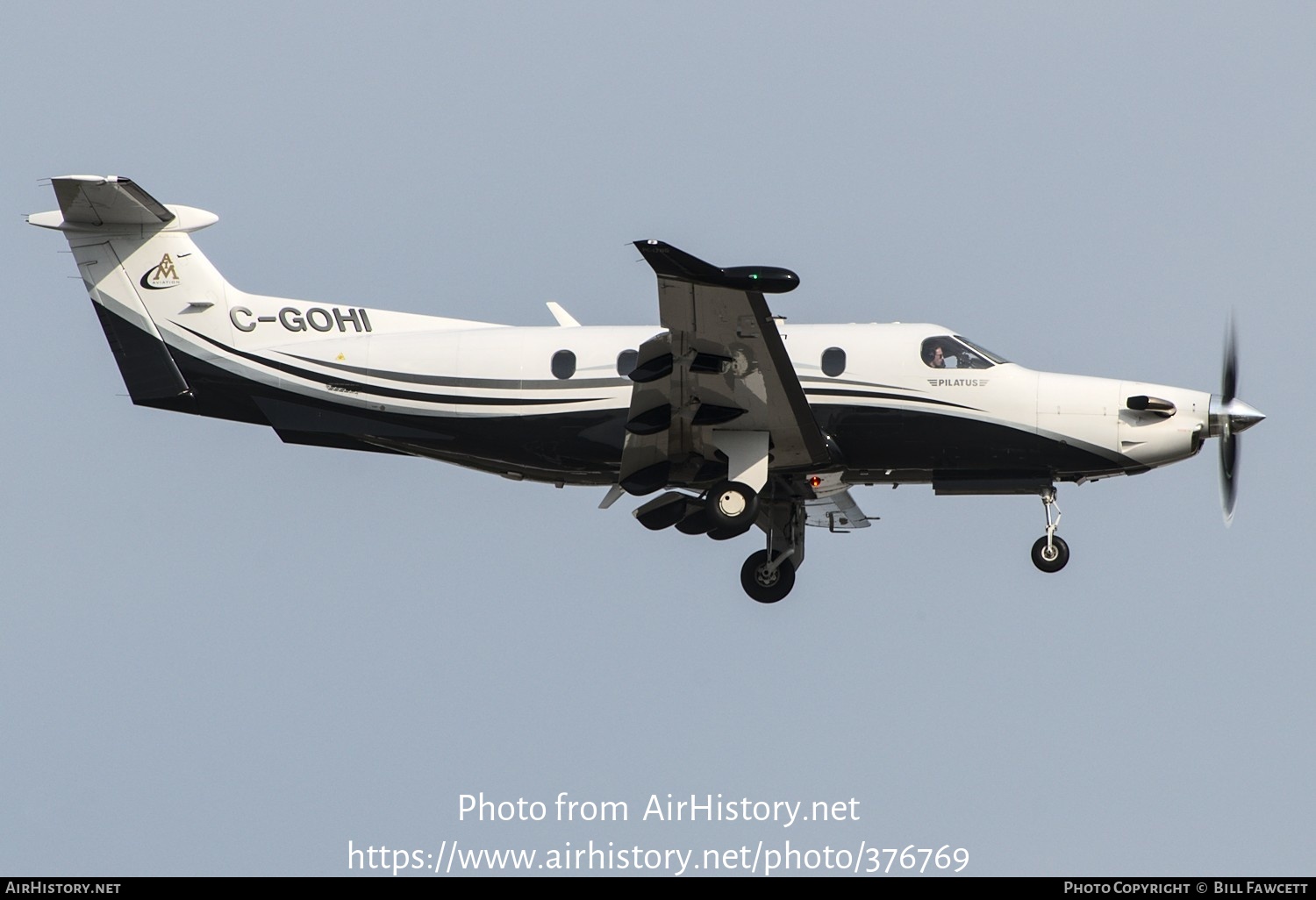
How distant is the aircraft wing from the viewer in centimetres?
1652

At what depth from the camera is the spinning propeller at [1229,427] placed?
62.5 ft

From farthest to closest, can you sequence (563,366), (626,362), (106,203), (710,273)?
1. (106,203)
2. (563,366)
3. (626,362)
4. (710,273)

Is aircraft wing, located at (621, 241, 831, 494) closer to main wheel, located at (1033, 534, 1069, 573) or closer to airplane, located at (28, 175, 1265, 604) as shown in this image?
airplane, located at (28, 175, 1265, 604)

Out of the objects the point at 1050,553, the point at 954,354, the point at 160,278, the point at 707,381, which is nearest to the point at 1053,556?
the point at 1050,553

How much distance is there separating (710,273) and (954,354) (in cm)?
425

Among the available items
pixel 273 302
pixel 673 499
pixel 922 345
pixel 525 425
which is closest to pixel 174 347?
pixel 273 302

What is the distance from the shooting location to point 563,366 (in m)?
19.6

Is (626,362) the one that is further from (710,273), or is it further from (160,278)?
(160,278)

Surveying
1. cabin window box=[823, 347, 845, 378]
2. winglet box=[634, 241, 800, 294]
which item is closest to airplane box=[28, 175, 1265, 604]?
cabin window box=[823, 347, 845, 378]

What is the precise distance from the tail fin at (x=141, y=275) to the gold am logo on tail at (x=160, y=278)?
0.04 ft

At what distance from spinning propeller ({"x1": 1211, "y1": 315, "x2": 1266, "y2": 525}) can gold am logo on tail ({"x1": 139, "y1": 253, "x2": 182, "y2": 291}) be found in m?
13.1

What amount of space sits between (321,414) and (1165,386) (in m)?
10.3

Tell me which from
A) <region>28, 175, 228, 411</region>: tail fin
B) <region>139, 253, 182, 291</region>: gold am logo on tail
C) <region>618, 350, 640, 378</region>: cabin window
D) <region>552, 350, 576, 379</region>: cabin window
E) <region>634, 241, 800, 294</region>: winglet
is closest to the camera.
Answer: <region>634, 241, 800, 294</region>: winglet

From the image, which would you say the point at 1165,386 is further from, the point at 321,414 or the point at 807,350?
the point at 321,414
